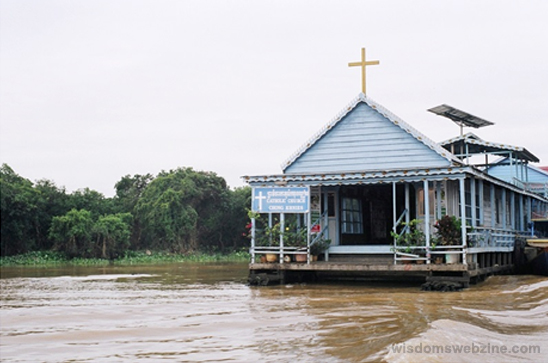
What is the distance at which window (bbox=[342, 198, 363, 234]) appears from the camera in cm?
2036

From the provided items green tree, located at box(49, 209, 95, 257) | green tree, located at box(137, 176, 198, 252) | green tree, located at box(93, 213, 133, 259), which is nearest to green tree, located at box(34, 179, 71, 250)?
green tree, located at box(49, 209, 95, 257)

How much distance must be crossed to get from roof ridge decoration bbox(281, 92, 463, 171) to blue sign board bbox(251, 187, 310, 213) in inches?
96.5

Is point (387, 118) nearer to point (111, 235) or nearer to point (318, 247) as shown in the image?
point (318, 247)

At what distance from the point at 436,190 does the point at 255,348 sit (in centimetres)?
1137

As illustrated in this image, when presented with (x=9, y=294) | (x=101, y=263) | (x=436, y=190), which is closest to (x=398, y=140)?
(x=436, y=190)

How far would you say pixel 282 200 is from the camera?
1834 centimetres

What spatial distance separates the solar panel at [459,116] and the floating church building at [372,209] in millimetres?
2915

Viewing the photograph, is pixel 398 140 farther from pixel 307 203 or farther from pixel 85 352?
pixel 85 352

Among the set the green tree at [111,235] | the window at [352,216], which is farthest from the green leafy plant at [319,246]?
the green tree at [111,235]

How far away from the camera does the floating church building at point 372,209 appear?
16891mm

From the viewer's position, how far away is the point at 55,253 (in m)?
44.4

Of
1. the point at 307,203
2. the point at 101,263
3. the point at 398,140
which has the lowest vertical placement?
the point at 101,263

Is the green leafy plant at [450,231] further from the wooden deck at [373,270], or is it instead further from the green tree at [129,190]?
the green tree at [129,190]

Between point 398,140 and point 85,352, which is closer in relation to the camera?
point 85,352
